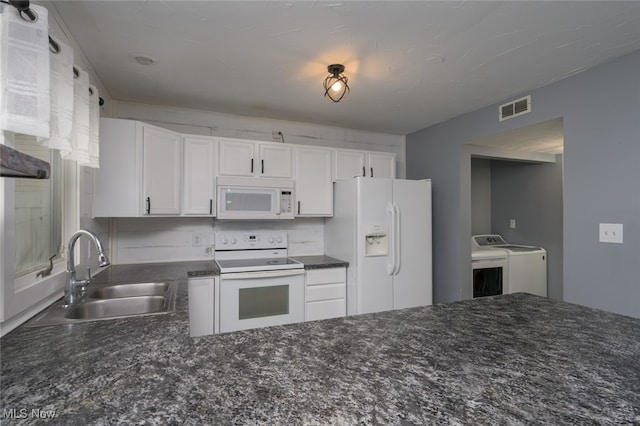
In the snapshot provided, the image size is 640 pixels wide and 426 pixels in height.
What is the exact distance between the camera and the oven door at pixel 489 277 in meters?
3.43

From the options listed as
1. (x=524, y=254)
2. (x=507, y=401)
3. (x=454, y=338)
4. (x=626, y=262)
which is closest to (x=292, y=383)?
(x=507, y=401)

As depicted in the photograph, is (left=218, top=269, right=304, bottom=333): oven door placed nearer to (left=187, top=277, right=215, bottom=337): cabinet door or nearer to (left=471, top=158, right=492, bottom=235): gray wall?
(left=187, top=277, right=215, bottom=337): cabinet door

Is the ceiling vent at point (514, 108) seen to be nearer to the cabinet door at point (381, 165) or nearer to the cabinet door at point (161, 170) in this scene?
the cabinet door at point (381, 165)

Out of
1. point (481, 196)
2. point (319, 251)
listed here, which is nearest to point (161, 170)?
point (319, 251)

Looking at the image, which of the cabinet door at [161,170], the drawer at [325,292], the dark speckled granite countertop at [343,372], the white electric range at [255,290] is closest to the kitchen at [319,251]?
the dark speckled granite countertop at [343,372]

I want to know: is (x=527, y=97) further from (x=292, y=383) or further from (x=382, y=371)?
(x=292, y=383)

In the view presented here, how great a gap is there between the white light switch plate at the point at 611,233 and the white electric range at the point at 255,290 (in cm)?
219

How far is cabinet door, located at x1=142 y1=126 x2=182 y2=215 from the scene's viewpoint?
2.42m

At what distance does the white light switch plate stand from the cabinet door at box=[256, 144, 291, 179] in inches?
96.4

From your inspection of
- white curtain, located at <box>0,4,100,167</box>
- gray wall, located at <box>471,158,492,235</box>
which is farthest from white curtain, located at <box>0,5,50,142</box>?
gray wall, located at <box>471,158,492,235</box>

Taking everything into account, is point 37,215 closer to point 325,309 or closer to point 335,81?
point 335,81

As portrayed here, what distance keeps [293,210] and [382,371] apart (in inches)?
94.1

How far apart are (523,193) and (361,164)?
250cm

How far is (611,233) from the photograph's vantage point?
6.76ft
